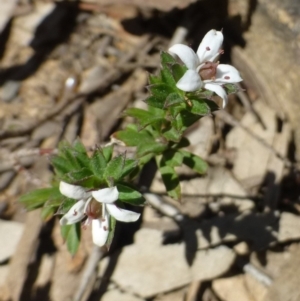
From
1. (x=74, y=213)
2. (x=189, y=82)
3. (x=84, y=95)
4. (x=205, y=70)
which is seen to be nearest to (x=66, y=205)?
(x=74, y=213)

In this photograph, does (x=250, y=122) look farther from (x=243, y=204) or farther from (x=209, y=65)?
(x=209, y=65)

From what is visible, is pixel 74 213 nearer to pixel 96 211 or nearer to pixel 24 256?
pixel 96 211

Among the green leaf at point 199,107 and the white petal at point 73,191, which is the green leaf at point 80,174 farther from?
the green leaf at point 199,107

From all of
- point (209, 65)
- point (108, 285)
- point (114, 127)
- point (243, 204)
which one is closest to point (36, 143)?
point (114, 127)

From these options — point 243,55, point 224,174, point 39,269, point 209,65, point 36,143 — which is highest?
point 209,65

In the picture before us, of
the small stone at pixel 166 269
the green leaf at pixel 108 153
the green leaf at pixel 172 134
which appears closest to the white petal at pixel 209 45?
the green leaf at pixel 172 134
